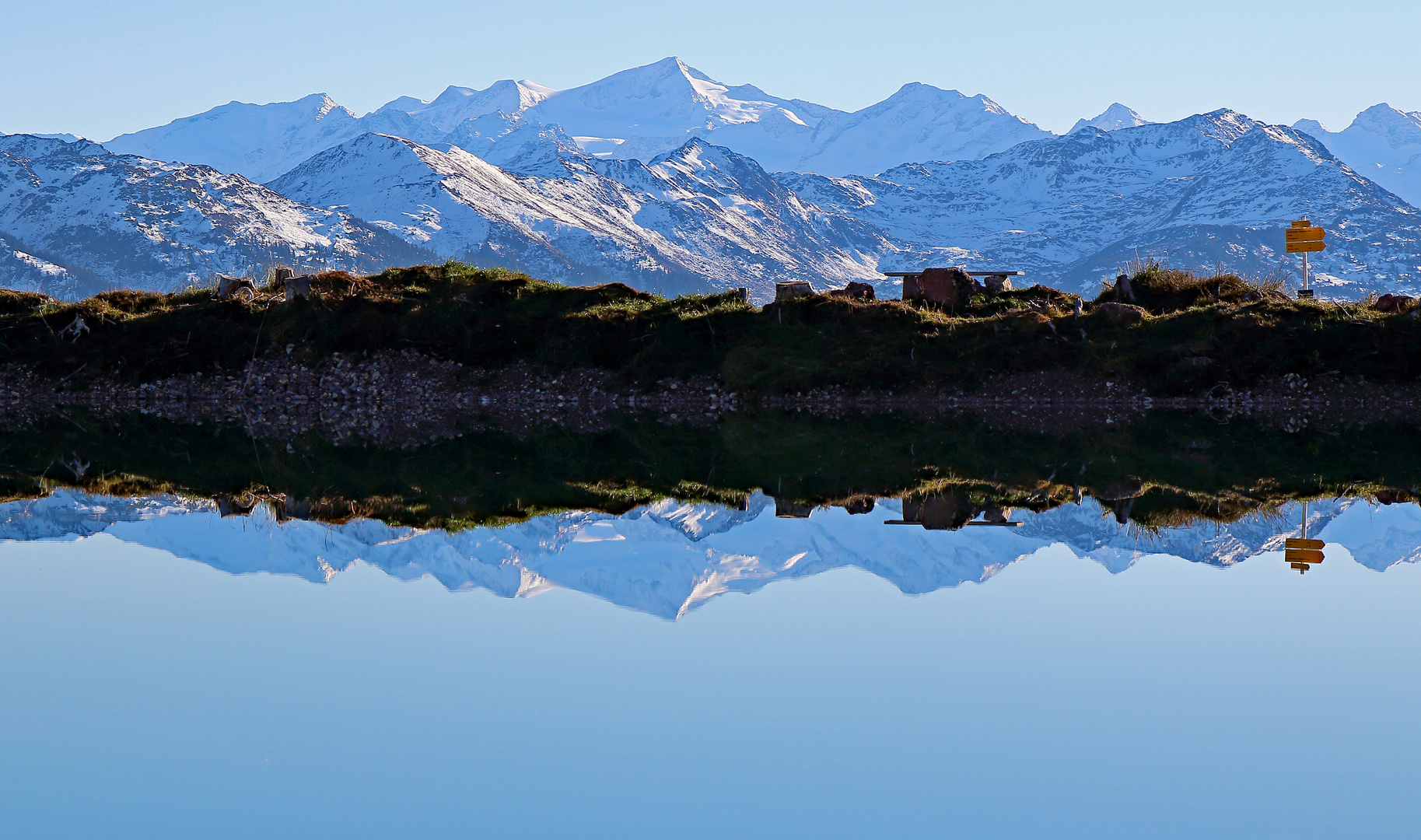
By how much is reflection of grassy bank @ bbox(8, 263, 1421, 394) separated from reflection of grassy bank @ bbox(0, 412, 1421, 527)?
21.9 ft

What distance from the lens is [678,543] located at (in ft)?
45.3

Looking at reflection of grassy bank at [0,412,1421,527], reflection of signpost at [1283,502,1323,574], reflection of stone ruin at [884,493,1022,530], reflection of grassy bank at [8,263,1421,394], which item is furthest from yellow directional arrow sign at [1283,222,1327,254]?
reflection of signpost at [1283,502,1323,574]

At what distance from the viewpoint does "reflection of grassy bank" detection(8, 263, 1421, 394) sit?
33.4 meters

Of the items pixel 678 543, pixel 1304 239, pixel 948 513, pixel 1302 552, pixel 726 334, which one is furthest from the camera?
pixel 1304 239

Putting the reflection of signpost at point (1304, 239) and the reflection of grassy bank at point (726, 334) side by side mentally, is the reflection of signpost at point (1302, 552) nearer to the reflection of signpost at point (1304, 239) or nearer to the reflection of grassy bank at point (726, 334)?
the reflection of grassy bank at point (726, 334)

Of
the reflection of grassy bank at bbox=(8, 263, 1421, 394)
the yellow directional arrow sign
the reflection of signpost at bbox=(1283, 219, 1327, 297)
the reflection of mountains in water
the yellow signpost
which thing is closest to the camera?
the reflection of mountains in water

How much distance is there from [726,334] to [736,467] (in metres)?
17.1

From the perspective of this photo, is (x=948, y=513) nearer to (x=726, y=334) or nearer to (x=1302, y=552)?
(x=1302, y=552)

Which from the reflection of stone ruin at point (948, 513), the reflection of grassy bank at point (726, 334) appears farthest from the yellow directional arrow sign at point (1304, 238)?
the reflection of stone ruin at point (948, 513)

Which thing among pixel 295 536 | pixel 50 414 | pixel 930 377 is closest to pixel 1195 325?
pixel 930 377

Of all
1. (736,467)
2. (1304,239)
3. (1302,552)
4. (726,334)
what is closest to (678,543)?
(1302,552)

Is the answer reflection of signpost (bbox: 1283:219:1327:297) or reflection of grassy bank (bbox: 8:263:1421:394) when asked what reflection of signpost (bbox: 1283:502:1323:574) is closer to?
reflection of grassy bank (bbox: 8:263:1421:394)

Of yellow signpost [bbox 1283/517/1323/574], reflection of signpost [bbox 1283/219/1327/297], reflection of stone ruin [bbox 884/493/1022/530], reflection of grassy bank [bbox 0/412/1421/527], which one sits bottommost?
yellow signpost [bbox 1283/517/1323/574]

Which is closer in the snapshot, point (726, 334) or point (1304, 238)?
point (726, 334)
